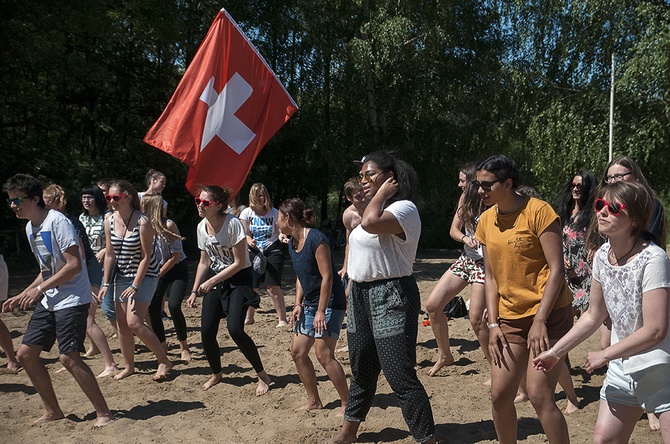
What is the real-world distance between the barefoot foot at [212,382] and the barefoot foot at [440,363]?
1954 millimetres

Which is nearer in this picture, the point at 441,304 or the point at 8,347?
the point at 441,304

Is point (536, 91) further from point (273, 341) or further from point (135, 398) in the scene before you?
Result: point (135, 398)

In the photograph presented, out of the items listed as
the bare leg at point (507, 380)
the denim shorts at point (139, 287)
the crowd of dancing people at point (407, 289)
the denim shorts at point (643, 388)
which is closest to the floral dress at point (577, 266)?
the crowd of dancing people at point (407, 289)

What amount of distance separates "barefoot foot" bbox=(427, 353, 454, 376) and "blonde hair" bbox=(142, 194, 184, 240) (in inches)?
110

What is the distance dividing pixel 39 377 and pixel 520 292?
12.0 feet

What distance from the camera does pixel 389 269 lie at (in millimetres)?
4133

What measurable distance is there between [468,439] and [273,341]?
141 inches

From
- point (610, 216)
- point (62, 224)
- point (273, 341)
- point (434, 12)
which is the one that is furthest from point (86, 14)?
point (610, 216)

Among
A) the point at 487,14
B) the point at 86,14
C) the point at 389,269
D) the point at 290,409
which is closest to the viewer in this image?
the point at 389,269

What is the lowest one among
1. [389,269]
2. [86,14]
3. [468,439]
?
[468,439]

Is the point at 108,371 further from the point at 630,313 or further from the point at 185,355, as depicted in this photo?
the point at 630,313

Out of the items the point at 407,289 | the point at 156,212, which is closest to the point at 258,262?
the point at 156,212

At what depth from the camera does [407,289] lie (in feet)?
13.6

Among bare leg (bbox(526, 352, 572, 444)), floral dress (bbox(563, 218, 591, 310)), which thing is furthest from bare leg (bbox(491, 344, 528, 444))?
floral dress (bbox(563, 218, 591, 310))
